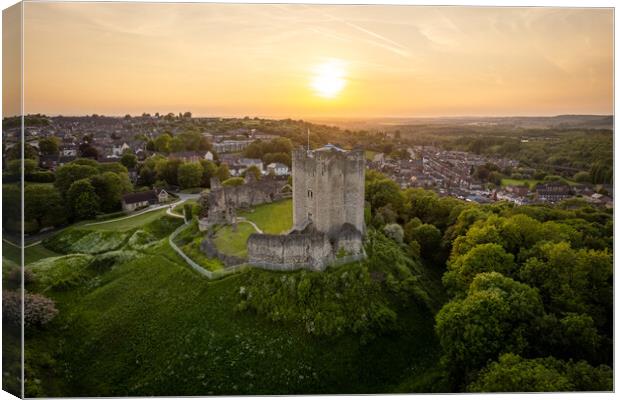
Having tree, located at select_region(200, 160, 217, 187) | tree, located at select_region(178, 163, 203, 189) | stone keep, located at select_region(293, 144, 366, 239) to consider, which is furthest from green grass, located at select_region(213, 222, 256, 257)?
tree, located at select_region(200, 160, 217, 187)

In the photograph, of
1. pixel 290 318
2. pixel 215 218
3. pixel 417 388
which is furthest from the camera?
pixel 215 218

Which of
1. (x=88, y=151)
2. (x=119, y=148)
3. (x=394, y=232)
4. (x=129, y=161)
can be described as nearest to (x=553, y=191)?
(x=394, y=232)

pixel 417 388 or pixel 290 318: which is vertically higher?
pixel 290 318

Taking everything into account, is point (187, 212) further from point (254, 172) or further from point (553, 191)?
point (553, 191)

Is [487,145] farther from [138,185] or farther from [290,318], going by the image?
[138,185]

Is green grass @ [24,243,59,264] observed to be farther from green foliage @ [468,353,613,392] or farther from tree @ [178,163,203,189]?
green foliage @ [468,353,613,392]

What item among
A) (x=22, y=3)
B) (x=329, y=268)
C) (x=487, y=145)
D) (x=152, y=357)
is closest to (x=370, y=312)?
(x=329, y=268)
